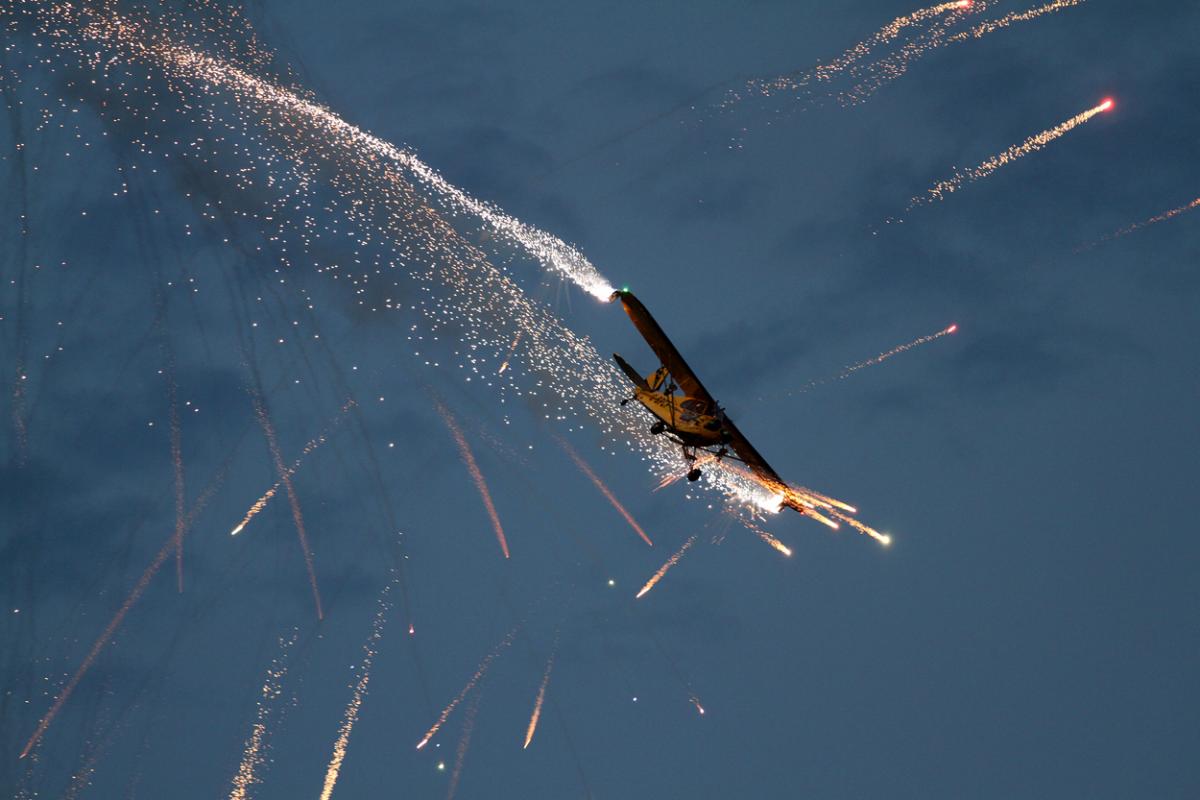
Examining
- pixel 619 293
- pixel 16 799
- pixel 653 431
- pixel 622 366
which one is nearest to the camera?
pixel 619 293

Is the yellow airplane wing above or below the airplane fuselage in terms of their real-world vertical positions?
above

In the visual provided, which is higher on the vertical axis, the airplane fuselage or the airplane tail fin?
the airplane tail fin

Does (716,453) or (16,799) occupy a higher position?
(16,799)

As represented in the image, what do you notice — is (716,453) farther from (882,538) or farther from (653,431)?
(882,538)

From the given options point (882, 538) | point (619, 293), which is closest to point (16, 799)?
point (619, 293)

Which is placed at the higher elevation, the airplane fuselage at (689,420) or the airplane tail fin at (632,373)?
the airplane tail fin at (632,373)

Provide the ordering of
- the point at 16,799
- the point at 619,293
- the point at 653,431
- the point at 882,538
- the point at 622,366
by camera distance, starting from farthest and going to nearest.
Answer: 1. the point at 16,799
2. the point at 622,366
3. the point at 653,431
4. the point at 619,293
5. the point at 882,538

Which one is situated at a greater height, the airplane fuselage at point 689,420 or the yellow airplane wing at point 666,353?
the yellow airplane wing at point 666,353

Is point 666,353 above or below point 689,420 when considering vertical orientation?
above
